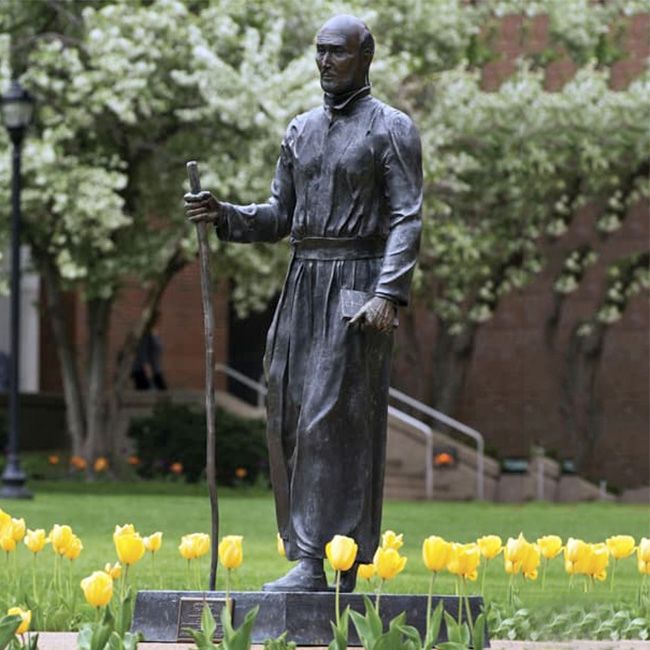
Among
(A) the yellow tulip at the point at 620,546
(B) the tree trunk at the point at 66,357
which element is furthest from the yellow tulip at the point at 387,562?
(B) the tree trunk at the point at 66,357

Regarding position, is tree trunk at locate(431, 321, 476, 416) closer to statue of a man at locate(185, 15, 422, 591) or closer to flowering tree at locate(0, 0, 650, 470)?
flowering tree at locate(0, 0, 650, 470)

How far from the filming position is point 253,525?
18938 millimetres

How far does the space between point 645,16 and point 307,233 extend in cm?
2761

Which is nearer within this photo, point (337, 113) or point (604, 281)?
point (337, 113)

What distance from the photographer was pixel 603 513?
74.9ft

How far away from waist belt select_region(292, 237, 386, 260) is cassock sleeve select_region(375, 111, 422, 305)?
114 mm

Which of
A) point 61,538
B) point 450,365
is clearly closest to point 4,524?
point 61,538

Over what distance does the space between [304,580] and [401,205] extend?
164 cm

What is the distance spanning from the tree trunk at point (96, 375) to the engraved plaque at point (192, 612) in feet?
68.7

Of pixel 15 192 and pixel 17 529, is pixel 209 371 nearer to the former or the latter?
pixel 17 529

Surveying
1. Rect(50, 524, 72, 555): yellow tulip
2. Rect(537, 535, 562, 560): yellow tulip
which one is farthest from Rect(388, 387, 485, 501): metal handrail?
Rect(50, 524, 72, 555): yellow tulip

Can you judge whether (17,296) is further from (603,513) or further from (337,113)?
(337,113)

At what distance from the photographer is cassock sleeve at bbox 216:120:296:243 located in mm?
8297

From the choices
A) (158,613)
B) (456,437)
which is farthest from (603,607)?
(456,437)
